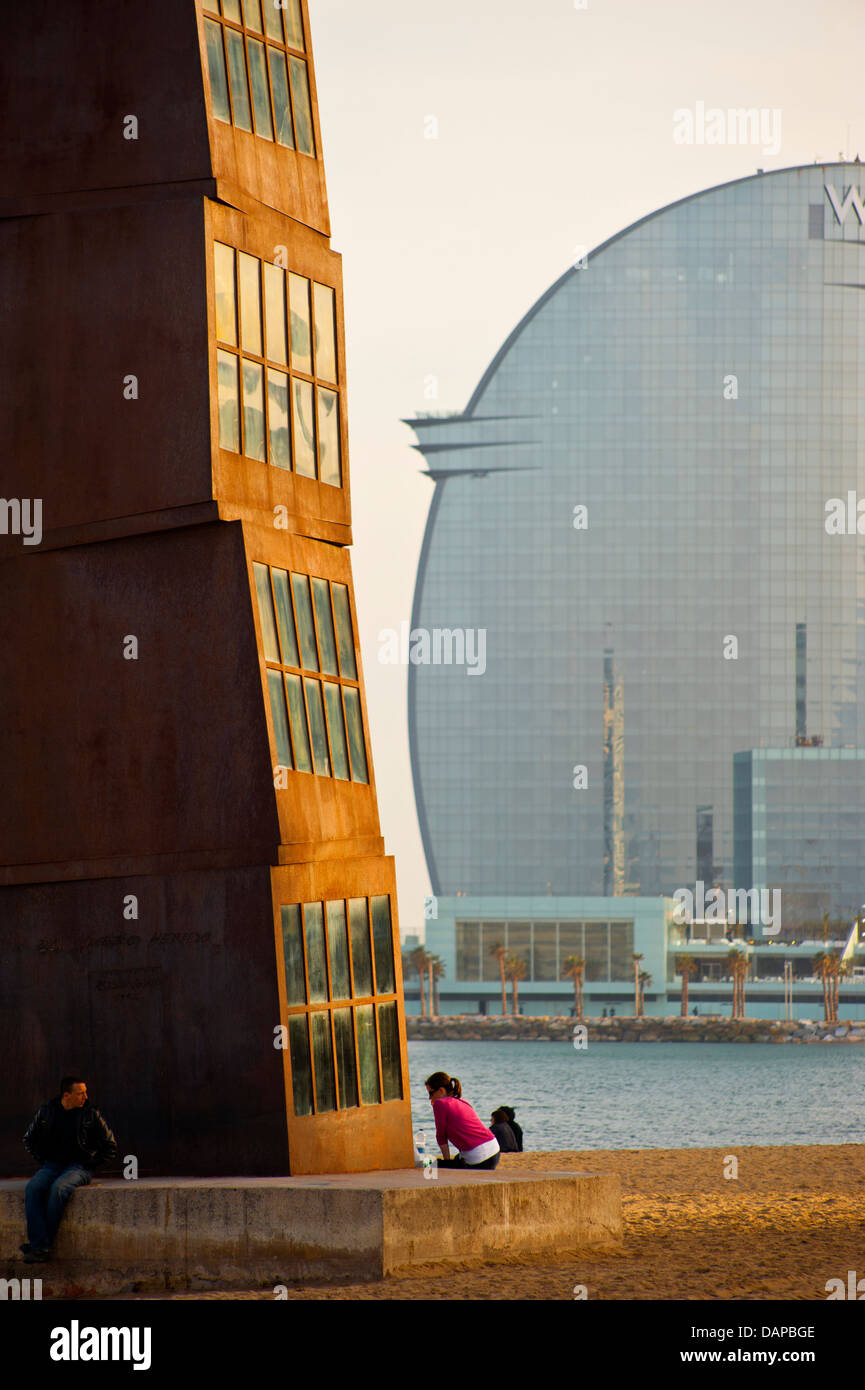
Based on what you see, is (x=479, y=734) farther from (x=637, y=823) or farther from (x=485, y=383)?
(x=485, y=383)

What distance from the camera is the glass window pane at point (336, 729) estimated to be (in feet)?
52.5

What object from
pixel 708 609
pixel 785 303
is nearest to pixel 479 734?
pixel 708 609

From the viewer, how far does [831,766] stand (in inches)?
6186

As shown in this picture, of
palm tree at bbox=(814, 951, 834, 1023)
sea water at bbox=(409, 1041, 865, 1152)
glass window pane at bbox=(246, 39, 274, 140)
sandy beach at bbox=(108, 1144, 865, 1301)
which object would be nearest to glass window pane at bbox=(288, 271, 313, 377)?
glass window pane at bbox=(246, 39, 274, 140)

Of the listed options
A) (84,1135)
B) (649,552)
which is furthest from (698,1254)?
(649,552)

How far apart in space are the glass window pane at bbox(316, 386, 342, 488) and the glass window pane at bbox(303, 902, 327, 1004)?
404cm

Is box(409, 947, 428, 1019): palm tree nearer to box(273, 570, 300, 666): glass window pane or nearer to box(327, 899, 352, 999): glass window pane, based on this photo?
box(327, 899, 352, 999): glass window pane

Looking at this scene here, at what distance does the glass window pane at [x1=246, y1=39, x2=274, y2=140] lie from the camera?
16094 millimetres

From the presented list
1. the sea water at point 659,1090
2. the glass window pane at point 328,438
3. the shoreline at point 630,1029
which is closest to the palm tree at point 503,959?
the shoreline at point 630,1029

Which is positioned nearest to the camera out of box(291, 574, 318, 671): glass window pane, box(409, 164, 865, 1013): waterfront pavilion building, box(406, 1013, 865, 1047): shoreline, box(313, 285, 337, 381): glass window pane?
box(291, 574, 318, 671): glass window pane

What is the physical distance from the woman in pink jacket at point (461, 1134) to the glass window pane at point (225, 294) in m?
6.42

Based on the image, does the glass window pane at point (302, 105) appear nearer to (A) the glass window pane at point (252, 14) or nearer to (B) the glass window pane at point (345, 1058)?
(A) the glass window pane at point (252, 14)

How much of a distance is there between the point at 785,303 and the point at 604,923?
205ft

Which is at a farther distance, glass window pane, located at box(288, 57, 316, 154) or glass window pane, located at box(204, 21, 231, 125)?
glass window pane, located at box(288, 57, 316, 154)
